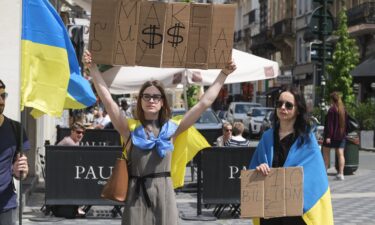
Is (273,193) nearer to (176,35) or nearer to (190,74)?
(176,35)

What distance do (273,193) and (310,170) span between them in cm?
31

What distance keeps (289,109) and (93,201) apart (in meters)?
5.83

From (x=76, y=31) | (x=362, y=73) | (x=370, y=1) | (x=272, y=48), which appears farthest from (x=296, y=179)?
A: (x=272, y=48)

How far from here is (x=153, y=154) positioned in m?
5.39

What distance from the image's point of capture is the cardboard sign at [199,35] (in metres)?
6.23

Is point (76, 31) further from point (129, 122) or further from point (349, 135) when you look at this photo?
point (129, 122)

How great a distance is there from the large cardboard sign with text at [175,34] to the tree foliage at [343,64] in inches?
1254

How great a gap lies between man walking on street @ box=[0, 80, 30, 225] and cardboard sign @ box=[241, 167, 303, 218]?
1558mm

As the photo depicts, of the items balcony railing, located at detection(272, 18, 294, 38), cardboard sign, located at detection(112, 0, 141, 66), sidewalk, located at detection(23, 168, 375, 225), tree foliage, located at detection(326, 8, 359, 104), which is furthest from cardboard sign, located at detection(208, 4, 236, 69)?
balcony railing, located at detection(272, 18, 294, 38)

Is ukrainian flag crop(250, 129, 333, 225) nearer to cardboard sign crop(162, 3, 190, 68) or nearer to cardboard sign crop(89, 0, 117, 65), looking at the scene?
cardboard sign crop(162, 3, 190, 68)

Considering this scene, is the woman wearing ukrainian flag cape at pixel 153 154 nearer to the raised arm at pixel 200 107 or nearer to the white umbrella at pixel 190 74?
the raised arm at pixel 200 107

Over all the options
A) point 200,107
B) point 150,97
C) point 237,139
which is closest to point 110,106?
point 150,97

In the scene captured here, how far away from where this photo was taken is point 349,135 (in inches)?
682

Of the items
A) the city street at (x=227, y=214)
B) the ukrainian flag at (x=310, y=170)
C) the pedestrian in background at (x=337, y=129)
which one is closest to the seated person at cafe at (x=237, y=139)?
the city street at (x=227, y=214)
